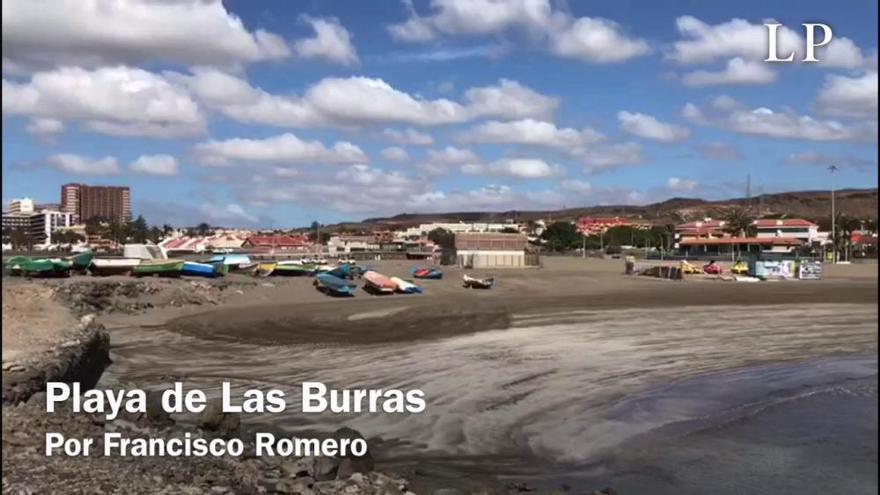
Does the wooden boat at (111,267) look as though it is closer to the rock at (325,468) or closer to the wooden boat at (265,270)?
the wooden boat at (265,270)

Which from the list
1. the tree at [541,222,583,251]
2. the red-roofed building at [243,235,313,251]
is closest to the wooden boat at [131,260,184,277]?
the red-roofed building at [243,235,313,251]

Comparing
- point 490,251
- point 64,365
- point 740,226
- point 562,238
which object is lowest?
point 64,365

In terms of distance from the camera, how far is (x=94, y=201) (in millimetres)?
155250

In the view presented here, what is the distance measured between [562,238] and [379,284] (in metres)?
96.4

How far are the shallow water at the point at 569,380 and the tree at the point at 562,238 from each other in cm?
10330

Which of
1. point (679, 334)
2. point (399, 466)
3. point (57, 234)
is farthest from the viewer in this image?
point (57, 234)

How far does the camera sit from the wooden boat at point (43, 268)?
4234 centimetres

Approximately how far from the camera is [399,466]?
10.8 meters

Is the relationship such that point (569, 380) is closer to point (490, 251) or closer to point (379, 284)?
point (379, 284)

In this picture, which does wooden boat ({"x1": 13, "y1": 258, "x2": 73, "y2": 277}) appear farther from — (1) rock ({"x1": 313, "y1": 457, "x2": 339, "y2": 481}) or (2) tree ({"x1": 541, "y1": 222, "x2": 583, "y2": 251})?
(2) tree ({"x1": 541, "y1": 222, "x2": 583, "y2": 251})

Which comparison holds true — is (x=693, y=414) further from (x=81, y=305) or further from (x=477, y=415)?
(x=81, y=305)

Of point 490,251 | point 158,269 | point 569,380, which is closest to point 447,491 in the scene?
point 569,380

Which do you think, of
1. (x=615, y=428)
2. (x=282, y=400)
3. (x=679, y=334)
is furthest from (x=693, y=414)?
(x=679, y=334)

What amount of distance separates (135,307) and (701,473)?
1053 inches
